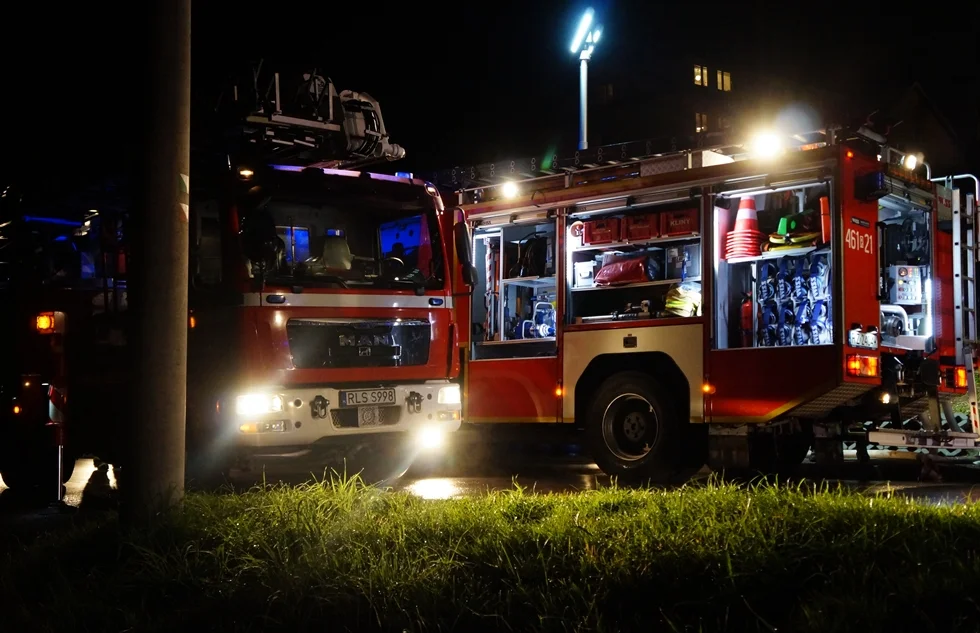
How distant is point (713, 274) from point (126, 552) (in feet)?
20.5

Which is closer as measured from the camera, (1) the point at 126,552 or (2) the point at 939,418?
(1) the point at 126,552

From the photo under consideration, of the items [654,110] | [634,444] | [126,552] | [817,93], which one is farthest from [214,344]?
[654,110]

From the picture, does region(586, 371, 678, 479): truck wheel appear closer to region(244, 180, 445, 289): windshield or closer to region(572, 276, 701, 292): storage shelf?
region(572, 276, 701, 292): storage shelf

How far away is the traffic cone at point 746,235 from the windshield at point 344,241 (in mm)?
2760

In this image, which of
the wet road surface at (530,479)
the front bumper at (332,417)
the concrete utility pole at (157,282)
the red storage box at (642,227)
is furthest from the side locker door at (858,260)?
the concrete utility pole at (157,282)

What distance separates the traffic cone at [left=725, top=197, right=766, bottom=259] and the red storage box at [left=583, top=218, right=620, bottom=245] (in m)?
1.28

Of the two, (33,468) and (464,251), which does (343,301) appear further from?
(33,468)

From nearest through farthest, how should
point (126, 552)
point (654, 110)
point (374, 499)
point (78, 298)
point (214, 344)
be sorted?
point (126, 552) < point (374, 499) < point (214, 344) < point (78, 298) < point (654, 110)

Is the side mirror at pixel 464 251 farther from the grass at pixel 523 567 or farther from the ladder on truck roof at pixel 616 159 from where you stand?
the grass at pixel 523 567

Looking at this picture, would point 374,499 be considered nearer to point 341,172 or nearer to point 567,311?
point 341,172

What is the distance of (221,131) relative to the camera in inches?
403

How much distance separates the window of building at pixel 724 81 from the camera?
208ft

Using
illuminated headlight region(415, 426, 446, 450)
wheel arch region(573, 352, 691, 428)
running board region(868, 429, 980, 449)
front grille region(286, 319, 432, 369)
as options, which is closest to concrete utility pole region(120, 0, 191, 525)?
front grille region(286, 319, 432, 369)

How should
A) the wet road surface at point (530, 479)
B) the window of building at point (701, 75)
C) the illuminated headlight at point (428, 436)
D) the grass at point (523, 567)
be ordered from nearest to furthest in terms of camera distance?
the grass at point (523, 567) → the wet road surface at point (530, 479) → the illuminated headlight at point (428, 436) → the window of building at point (701, 75)
